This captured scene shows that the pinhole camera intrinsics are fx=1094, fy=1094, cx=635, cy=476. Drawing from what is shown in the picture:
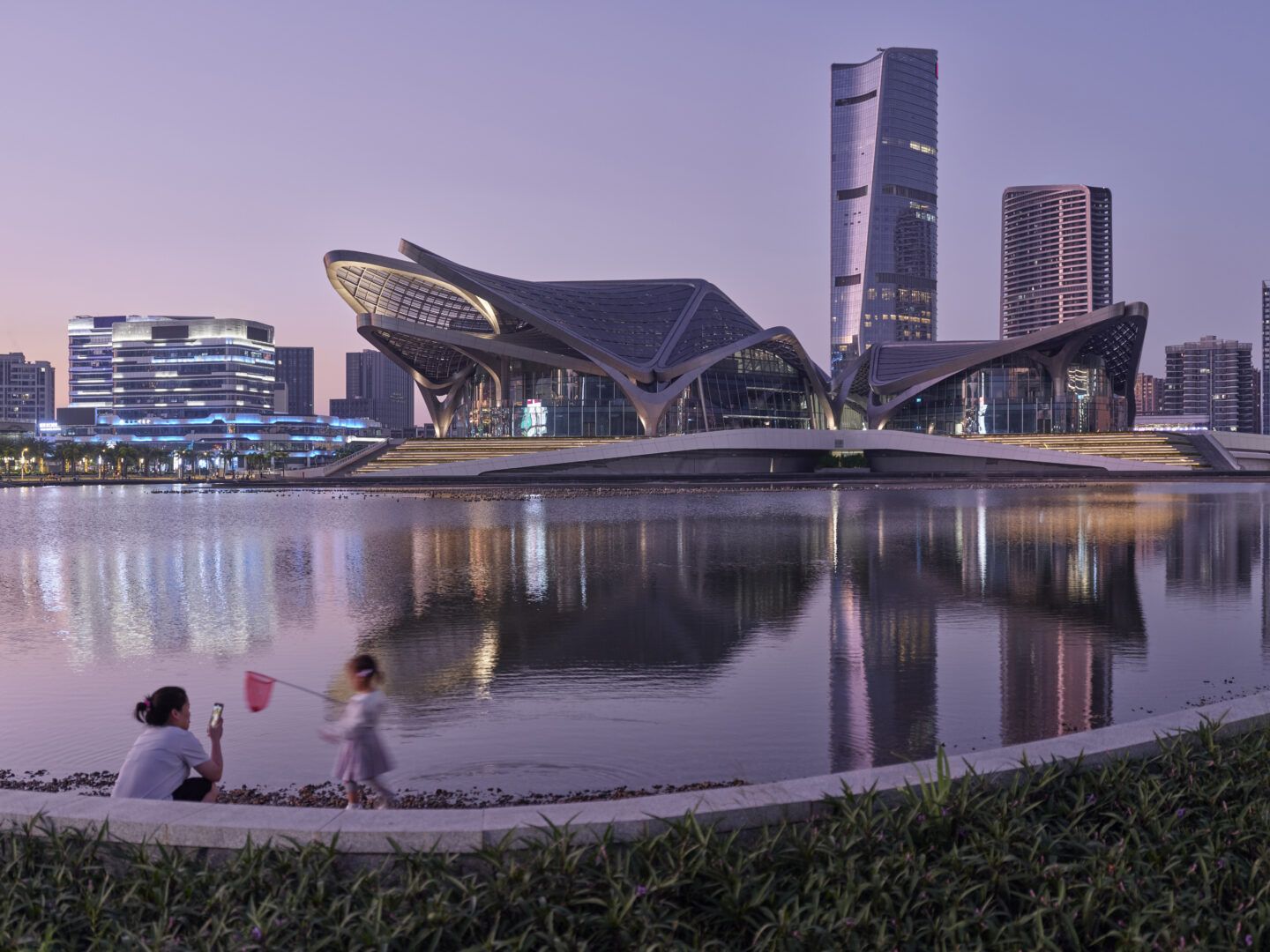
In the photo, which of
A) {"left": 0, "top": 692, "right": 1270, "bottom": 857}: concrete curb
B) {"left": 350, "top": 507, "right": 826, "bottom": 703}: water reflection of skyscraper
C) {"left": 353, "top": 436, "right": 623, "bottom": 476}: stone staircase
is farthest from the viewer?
{"left": 353, "top": 436, "right": 623, "bottom": 476}: stone staircase

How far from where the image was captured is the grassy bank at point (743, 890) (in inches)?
194

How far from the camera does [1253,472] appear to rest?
71.5 metres

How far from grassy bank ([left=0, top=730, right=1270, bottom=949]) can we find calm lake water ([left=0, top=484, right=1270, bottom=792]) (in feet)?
8.87

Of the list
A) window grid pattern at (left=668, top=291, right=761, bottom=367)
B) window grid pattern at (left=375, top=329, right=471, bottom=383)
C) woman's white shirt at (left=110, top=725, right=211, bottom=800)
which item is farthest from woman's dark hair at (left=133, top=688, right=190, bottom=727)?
window grid pattern at (left=375, top=329, right=471, bottom=383)

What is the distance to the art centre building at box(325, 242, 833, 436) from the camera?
83.9 metres

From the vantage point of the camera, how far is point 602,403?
89312mm

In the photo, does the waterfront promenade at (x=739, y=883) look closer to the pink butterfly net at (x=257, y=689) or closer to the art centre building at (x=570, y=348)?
the pink butterfly net at (x=257, y=689)

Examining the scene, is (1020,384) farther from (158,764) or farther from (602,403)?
(158,764)

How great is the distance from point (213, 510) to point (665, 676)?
131 feet

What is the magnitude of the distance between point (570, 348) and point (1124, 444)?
4303cm

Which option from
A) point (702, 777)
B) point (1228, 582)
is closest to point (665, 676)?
point (702, 777)

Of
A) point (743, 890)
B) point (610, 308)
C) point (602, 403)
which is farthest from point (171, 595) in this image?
point (610, 308)

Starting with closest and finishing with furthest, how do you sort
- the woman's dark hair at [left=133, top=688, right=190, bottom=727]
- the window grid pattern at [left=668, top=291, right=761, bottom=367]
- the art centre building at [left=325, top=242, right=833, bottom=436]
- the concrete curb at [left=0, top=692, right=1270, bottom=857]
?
the concrete curb at [left=0, top=692, right=1270, bottom=857], the woman's dark hair at [left=133, top=688, right=190, bottom=727], the art centre building at [left=325, top=242, right=833, bottom=436], the window grid pattern at [left=668, top=291, right=761, bottom=367]

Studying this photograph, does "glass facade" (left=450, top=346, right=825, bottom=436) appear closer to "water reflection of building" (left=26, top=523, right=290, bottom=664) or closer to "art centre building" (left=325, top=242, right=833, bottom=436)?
"art centre building" (left=325, top=242, right=833, bottom=436)
